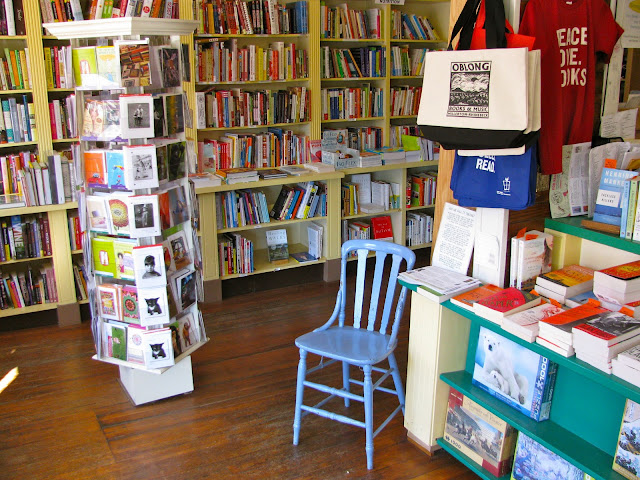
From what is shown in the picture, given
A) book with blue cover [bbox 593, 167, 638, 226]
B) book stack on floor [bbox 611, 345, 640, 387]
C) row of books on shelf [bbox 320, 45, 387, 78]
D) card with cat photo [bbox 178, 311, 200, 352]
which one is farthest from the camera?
row of books on shelf [bbox 320, 45, 387, 78]

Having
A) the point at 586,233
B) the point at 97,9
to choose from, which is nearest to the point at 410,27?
the point at 97,9

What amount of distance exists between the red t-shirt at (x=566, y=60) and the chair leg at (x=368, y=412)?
1.20 meters

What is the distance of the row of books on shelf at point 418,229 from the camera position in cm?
603

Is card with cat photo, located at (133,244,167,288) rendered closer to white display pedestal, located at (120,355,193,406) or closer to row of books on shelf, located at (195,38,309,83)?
white display pedestal, located at (120,355,193,406)

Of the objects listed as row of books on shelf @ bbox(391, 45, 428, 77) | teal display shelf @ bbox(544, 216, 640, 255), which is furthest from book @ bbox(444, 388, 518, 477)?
row of books on shelf @ bbox(391, 45, 428, 77)

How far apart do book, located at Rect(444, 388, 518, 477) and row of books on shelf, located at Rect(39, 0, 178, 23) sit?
130 inches

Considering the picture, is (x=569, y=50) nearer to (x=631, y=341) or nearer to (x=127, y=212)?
(x=631, y=341)

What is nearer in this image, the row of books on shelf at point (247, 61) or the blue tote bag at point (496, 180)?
the blue tote bag at point (496, 180)

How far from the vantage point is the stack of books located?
5.00 m

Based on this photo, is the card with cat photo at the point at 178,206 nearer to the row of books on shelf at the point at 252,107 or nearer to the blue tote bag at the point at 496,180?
the blue tote bag at the point at 496,180

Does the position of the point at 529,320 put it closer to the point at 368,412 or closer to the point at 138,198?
the point at 368,412

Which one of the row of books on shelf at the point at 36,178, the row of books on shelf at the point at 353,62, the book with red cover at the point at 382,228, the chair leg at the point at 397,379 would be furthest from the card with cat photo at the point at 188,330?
the row of books on shelf at the point at 353,62

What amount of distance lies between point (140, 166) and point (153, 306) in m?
0.74

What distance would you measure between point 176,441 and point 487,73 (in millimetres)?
2301
